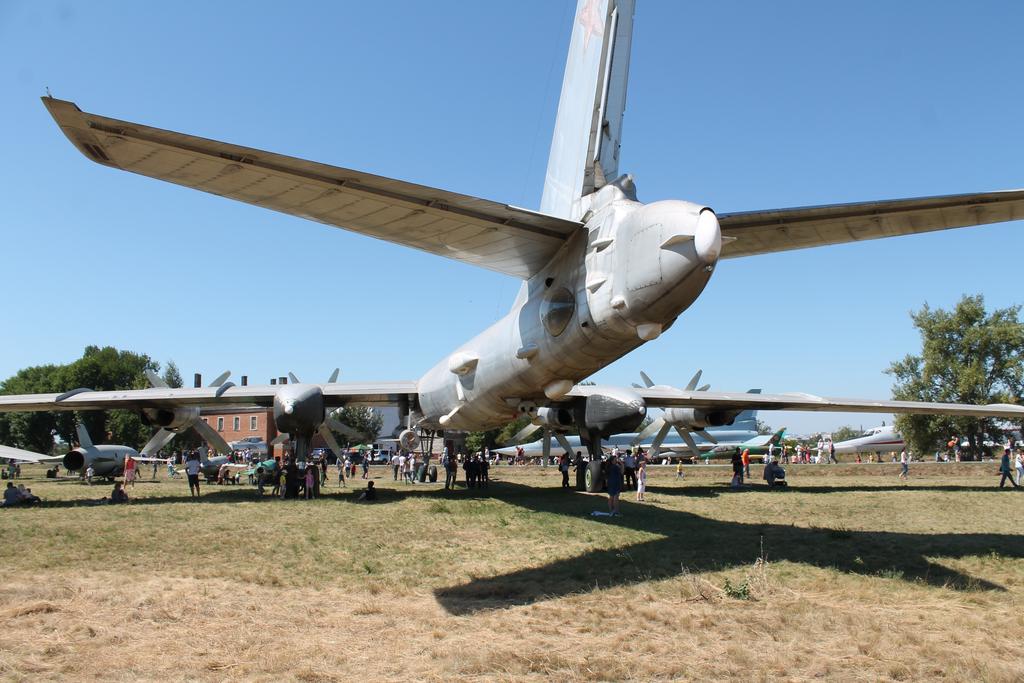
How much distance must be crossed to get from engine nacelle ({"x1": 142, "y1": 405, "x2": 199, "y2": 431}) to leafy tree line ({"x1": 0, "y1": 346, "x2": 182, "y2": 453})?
161 feet

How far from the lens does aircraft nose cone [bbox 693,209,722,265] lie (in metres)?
6.44

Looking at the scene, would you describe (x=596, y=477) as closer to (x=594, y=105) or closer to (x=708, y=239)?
(x=594, y=105)

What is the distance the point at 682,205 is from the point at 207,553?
8300mm

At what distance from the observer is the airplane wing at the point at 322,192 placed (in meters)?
5.71

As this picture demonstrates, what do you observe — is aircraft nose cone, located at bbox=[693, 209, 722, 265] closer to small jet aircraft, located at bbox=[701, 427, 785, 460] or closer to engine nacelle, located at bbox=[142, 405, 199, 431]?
engine nacelle, located at bbox=[142, 405, 199, 431]

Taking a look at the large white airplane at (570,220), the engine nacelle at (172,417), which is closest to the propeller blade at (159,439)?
the engine nacelle at (172,417)

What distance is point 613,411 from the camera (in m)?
17.7

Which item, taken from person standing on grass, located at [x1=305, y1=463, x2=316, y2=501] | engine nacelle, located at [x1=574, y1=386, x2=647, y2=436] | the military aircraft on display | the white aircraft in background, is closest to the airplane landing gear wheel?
engine nacelle, located at [x1=574, y1=386, x2=647, y2=436]

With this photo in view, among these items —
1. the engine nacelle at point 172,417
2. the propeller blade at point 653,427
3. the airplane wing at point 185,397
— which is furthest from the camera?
the propeller blade at point 653,427

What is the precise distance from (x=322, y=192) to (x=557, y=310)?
3.41 metres

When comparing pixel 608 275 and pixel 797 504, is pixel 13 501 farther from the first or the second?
pixel 797 504

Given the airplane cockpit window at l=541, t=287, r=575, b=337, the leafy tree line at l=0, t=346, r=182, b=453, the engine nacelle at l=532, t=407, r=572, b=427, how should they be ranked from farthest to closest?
the leafy tree line at l=0, t=346, r=182, b=453, the engine nacelle at l=532, t=407, r=572, b=427, the airplane cockpit window at l=541, t=287, r=575, b=337

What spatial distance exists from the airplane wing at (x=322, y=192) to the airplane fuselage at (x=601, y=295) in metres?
0.63

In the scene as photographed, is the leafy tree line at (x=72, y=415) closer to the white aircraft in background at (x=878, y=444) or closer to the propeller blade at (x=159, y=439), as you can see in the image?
the propeller blade at (x=159, y=439)
